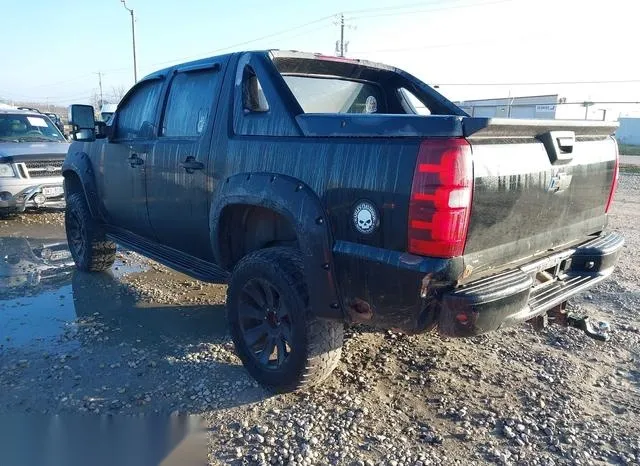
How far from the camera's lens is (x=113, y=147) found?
486 centimetres

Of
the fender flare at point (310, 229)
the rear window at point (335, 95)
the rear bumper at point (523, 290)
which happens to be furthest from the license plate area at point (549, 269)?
the rear window at point (335, 95)

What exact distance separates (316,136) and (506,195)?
3.41 feet

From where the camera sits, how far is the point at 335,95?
159 inches

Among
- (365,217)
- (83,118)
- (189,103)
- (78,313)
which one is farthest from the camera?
(83,118)

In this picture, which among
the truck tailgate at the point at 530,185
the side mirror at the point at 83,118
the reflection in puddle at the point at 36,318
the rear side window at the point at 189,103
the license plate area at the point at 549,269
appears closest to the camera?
the truck tailgate at the point at 530,185

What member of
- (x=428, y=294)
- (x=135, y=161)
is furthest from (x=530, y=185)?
(x=135, y=161)

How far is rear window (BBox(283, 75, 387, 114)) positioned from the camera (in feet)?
12.4

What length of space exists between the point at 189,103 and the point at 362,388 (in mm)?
2479

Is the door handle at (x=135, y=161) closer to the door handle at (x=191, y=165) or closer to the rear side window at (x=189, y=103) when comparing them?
the rear side window at (x=189, y=103)

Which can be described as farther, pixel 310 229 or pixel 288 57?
pixel 288 57

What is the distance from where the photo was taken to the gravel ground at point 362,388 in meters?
2.70

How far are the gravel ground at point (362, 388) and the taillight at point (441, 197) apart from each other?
1136 mm

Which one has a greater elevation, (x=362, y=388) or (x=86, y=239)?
(x=86, y=239)

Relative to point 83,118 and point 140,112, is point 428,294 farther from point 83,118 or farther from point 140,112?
point 83,118
